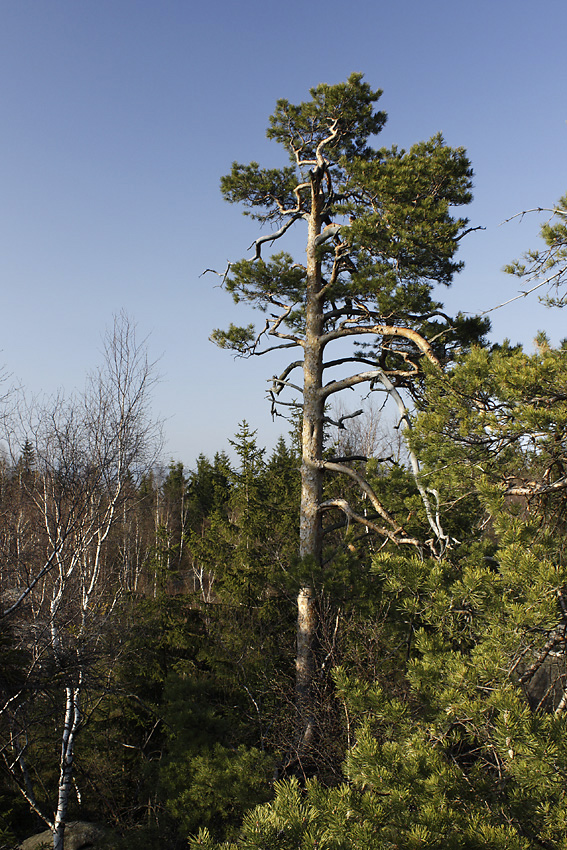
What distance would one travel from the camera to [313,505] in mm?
8656

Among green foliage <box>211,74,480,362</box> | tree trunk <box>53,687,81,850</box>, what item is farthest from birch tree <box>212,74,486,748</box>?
tree trunk <box>53,687,81,850</box>

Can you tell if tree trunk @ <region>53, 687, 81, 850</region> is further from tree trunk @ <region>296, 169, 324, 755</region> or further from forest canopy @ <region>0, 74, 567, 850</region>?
tree trunk @ <region>296, 169, 324, 755</region>

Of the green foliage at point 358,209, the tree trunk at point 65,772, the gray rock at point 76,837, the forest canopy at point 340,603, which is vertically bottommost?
Answer: the gray rock at point 76,837

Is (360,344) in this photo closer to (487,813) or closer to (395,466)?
(395,466)

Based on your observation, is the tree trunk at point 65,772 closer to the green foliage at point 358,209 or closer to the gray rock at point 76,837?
the gray rock at point 76,837

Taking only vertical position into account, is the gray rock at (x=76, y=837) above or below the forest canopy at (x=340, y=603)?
below

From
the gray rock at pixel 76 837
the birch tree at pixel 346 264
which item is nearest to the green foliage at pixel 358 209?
the birch tree at pixel 346 264

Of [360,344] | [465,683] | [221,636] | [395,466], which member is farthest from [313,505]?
[465,683]

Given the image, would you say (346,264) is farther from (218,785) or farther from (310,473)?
(218,785)

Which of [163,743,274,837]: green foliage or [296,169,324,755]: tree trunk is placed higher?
[296,169,324,755]: tree trunk

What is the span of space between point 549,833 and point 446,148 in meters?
7.84

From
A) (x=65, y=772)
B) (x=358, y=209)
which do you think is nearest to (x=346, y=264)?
(x=358, y=209)

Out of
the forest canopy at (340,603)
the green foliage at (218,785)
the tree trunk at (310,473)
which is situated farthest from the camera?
the tree trunk at (310,473)

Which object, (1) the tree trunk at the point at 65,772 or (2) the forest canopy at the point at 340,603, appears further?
(1) the tree trunk at the point at 65,772
